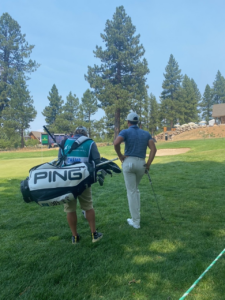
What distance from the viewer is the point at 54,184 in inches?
113

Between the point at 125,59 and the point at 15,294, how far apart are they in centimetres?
3612

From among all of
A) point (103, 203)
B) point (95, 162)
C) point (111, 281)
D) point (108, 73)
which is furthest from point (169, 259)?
point (108, 73)

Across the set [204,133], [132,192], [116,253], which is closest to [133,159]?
[132,192]

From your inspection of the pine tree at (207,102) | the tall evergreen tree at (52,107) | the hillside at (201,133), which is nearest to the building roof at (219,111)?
the hillside at (201,133)

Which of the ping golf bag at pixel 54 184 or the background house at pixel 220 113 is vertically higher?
the background house at pixel 220 113

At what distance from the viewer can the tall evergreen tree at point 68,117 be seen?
1897 inches

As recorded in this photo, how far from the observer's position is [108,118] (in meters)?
42.5

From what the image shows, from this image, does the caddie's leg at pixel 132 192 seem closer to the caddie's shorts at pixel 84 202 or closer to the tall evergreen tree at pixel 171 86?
the caddie's shorts at pixel 84 202

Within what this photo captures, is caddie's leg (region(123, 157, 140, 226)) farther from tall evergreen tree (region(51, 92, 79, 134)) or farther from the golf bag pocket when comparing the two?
tall evergreen tree (region(51, 92, 79, 134))

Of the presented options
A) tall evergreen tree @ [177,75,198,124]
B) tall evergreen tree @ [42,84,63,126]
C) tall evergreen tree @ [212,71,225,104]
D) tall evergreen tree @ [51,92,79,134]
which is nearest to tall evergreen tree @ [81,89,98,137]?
tall evergreen tree @ [51,92,79,134]

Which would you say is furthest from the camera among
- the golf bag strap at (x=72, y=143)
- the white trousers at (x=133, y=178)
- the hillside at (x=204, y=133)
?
the hillside at (x=204, y=133)

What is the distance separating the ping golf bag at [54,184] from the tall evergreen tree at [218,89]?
69245 millimetres

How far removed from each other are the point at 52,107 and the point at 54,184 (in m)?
54.6

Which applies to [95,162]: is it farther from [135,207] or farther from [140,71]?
[140,71]
